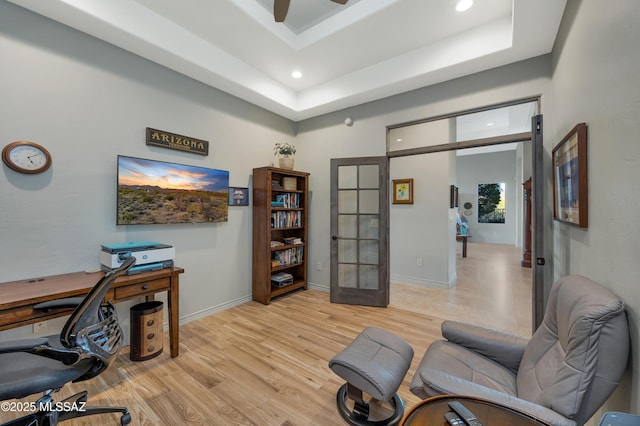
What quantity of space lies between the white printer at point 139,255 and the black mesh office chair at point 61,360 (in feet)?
2.33

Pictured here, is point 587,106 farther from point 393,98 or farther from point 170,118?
point 170,118

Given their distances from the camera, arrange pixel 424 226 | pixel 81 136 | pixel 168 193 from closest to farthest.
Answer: pixel 81 136 → pixel 168 193 → pixel 424 226

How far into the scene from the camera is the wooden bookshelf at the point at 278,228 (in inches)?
138

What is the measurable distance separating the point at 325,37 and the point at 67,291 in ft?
10.4

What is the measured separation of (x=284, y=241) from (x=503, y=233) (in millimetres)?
8773

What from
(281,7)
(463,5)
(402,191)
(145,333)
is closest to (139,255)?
(145,333)

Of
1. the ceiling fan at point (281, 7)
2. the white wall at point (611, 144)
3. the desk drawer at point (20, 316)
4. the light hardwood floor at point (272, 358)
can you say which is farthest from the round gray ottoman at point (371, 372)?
the ceiling fan at point (281, 7)

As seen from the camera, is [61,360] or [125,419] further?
[125,419]

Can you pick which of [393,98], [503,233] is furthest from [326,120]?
[503,233]

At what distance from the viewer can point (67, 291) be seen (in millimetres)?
1723

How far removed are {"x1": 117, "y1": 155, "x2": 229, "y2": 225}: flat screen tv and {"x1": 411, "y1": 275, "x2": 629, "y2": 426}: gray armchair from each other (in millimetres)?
2690

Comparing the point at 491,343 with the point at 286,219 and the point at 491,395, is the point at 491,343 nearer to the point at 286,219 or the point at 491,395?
the point at 491,395

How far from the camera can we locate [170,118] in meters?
2.82

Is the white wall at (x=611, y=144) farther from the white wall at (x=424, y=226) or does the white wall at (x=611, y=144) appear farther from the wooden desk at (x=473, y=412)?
the white wall at (x=424, y=226)
